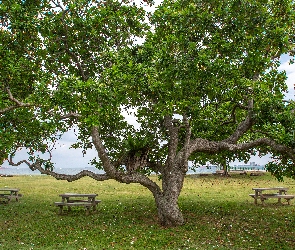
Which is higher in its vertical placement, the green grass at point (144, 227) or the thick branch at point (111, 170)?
the thick branch at point (111, 170)

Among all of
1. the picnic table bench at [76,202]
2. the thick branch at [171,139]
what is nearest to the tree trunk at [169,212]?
the thick branch at [171,139]

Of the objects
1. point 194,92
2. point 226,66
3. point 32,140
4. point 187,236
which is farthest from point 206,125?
point 32,140

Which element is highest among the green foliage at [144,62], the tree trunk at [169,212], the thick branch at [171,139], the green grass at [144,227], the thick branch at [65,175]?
the green foliage at [144,62]

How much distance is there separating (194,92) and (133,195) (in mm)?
14983

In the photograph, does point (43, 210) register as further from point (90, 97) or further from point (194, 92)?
point (194, 92)

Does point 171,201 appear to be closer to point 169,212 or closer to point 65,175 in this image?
point 169,212

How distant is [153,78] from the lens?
42.7 feet

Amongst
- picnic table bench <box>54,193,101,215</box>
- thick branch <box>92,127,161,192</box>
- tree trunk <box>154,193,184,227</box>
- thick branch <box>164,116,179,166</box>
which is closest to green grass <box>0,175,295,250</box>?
tree trunk <box>154,193,184,227</box>

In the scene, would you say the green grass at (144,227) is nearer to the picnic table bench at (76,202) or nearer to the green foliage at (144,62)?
the picnic table bench at (76,202)

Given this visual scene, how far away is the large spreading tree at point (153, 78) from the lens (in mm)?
13008

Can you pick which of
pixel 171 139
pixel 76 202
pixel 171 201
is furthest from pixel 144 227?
pixel 76 202

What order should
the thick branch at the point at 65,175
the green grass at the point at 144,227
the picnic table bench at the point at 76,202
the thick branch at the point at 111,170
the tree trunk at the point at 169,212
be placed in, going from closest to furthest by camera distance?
the green grass at the point at 144,227 < the tree trunk at the point at 169,212 < the thick branch at the point at 111,170 < the thick branch at the point at 65,175 < the picnic table bench at the point at 76,202

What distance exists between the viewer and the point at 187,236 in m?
13.5

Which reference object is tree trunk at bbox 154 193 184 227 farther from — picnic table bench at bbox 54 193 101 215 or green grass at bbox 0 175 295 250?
picnic table bench at bbox 54 193 101 215
